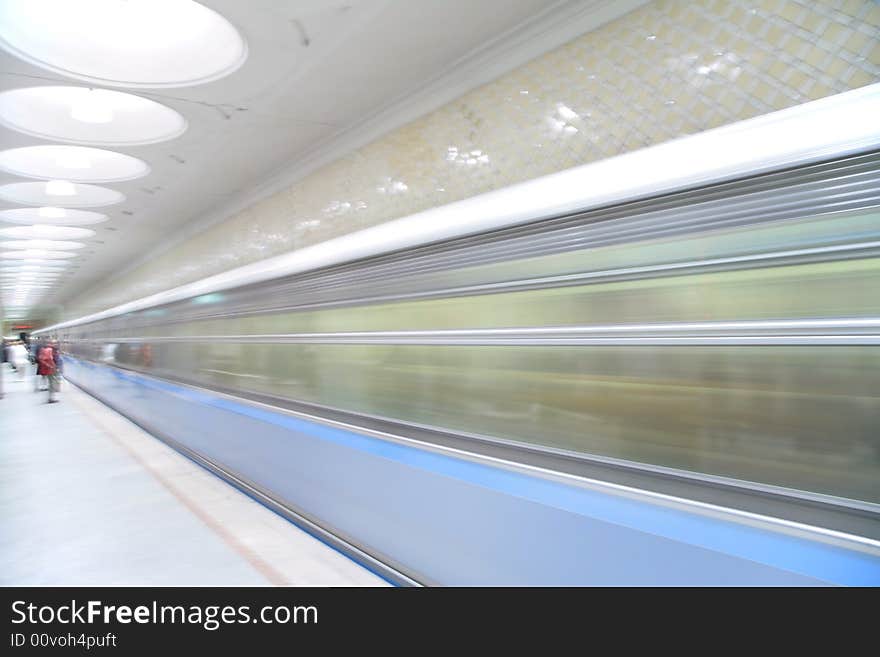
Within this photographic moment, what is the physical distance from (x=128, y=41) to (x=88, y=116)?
1.18 metres

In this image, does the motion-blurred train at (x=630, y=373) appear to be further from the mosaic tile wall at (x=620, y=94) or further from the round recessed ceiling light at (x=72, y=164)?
the round recessed ceiling light at (x=72, y=164)

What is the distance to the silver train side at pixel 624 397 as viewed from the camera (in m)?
1.38

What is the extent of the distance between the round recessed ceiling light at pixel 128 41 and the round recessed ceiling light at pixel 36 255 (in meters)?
8.56

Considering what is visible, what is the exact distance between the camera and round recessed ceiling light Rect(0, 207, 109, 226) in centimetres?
674

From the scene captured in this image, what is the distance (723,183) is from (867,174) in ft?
1.12

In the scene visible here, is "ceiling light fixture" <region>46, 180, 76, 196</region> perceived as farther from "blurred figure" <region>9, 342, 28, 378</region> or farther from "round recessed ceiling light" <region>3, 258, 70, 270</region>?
"blurred figure" <region>9, 342, 28, 378</region>

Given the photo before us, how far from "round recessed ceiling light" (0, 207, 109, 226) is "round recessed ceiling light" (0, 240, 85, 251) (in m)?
1.86

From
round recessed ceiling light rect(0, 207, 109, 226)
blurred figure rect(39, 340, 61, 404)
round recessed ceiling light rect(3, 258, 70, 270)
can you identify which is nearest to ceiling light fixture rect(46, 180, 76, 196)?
round recessed ceiling light rect(0, 207, 109, 226)

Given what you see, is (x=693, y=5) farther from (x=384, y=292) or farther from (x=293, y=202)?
(x=293, y=202)

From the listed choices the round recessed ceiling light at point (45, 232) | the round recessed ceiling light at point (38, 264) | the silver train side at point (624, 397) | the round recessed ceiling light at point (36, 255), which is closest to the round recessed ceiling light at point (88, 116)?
the silver train side at point (624, 397)

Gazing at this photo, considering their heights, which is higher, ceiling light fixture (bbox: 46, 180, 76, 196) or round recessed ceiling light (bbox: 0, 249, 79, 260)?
ceiling light fixture (bbox: 46, 180, 76, 196)

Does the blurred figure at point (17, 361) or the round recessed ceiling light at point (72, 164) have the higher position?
the round recessed ceiling light at point (72, 164)

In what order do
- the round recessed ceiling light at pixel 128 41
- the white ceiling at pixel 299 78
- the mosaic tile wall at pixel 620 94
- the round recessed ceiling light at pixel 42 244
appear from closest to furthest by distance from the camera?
the mosaic tile wall at pixel 620 94, the white ceiling at pixel 299 78, the round recessed ceiling light at pixel 128 41, the round recessed ceiling light at pixel 42 244

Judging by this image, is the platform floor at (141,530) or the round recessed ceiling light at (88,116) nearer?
the platform floor at (141,530)
